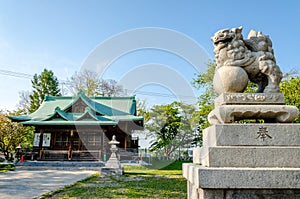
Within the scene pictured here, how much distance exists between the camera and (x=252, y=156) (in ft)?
8.60

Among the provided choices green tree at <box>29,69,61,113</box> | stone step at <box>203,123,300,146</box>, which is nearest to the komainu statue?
stone step at <box>203,123,300,146</box>

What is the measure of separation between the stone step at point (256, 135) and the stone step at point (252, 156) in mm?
93

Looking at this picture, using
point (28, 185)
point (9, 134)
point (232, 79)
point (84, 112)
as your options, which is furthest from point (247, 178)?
point (9, 134)

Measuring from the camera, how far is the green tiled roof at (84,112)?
18.4 meters

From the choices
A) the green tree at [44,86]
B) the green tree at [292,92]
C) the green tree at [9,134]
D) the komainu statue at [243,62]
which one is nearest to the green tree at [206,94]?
the green tree at [292,92]

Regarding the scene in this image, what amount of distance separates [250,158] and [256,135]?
324 millimetres

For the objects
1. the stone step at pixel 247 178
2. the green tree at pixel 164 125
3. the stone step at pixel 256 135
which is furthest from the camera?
the green tree at pixel 164 125

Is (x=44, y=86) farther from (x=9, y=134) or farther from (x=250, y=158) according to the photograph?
(x=250, y=158)

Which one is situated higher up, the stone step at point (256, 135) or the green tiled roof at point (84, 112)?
the green tiled roof at point (84, 112)

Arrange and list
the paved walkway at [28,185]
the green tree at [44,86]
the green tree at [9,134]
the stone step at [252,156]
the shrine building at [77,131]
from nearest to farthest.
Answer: the stone step at [252,156] → the paved walkway at [28,185] → the shrine building at [77,131] → the green tree at [9,134] → the green tree at [44,86]

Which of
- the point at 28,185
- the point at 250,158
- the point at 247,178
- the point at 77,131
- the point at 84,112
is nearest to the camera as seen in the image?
the point at 247,178

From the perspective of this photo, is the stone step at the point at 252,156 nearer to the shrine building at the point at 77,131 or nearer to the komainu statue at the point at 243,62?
the komainu statue at the point at 243,62

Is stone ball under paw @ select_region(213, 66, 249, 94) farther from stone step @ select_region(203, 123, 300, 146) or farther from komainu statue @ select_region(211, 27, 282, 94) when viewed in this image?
stone step @ select_region(203, 123, 300, 146)

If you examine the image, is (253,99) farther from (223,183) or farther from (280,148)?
(223,183)
